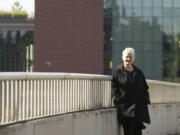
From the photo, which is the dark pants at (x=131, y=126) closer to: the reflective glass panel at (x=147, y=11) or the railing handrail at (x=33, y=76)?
the railing handrail at (x=33, y=76)

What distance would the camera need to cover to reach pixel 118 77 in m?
7.00

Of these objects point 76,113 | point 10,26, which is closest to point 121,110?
point 76,113

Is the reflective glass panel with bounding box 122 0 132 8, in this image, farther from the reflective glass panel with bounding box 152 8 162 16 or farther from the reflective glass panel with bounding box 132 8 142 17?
the reflective glass panel with bounding box 152 8 162 16

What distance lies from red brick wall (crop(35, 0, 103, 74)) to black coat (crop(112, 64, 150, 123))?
48.6m

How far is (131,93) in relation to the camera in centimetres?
690

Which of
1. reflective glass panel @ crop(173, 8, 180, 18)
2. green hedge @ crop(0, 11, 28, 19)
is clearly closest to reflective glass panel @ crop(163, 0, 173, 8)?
reflective glass panel @ crop(173, 8, 180, 18)

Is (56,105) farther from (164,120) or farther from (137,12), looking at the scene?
(137,12)

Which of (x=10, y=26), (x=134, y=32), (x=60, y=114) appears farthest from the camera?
(x=10, y=26)

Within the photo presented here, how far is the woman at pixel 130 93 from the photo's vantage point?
6.88 metres

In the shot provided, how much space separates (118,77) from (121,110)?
498 mm

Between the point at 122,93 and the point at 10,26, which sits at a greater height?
the point at 10,26

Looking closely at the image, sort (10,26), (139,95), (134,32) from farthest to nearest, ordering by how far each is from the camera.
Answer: (10,26) < (134,32) < (139,95)

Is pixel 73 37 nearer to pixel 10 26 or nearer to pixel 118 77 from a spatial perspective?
pixel 10 26

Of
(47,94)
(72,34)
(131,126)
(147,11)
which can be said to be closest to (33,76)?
(47,94)
